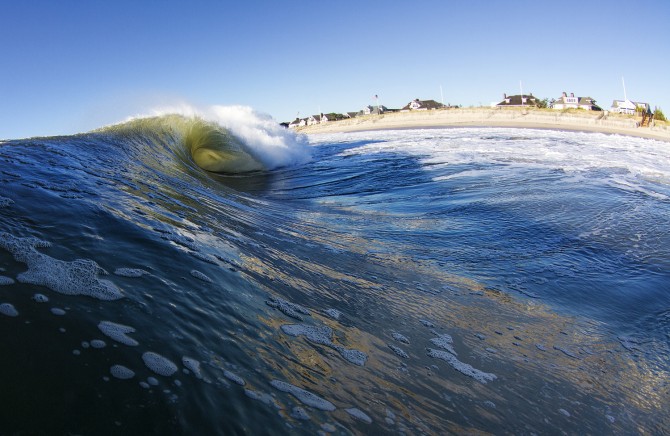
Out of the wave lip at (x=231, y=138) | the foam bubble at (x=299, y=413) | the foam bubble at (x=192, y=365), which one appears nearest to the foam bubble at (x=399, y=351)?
the foam bubble at (x=299, y=413)

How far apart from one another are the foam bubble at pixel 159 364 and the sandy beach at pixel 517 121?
33950 mm

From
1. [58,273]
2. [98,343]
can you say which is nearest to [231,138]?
[58,273]

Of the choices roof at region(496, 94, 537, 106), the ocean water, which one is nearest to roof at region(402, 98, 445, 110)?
roof at region(496, 94, 537, 106)

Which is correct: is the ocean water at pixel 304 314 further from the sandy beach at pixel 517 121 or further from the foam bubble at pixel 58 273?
the sandy beach at pixel 517 121

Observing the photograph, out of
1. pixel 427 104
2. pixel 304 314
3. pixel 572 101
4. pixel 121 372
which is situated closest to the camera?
pixel 121 372

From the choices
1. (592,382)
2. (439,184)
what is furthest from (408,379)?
(439,184)

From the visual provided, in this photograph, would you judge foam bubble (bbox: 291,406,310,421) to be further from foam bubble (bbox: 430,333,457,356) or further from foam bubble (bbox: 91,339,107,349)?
foam bubble (bbox: 430,333,457,356)

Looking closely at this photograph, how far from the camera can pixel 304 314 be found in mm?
2588

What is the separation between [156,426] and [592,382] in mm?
2423

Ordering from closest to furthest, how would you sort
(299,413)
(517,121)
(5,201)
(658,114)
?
(299,413) < (5,201) < (658,114) < (517,121)

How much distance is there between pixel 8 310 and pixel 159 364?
64 cm

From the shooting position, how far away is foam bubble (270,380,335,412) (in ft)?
5.74

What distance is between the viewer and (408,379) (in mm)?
2180

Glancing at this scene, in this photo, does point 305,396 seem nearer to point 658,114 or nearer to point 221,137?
point 221,137
